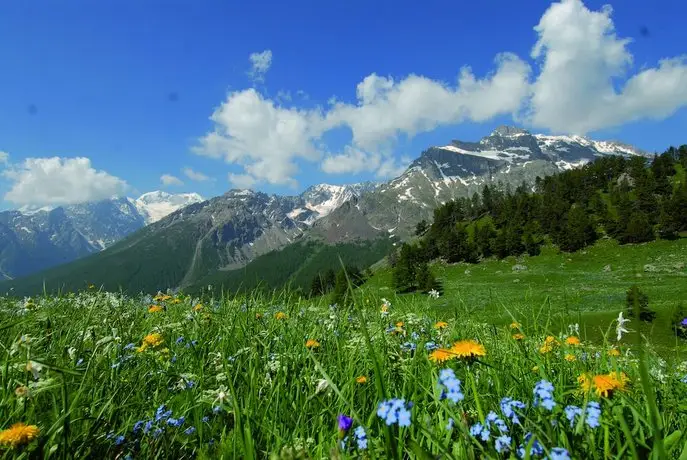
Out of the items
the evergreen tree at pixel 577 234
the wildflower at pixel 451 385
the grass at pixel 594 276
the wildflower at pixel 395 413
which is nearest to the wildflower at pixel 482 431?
the wildflower at pixel 451 385

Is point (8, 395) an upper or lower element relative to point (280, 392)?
upper

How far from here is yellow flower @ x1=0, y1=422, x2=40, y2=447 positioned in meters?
1.94

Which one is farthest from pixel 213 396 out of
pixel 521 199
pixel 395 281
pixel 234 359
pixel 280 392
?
pixel 521 199

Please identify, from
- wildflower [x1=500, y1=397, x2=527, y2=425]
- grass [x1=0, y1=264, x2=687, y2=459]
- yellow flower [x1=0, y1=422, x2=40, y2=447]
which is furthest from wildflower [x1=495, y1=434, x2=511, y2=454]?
yellow flower [x1=0, y1=422, x2=40, y2=447]

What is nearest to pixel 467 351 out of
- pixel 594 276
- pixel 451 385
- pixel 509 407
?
pixel 509 407

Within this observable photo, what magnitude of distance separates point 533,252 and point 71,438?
393 feet

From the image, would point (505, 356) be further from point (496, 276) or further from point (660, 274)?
point (496, 276)

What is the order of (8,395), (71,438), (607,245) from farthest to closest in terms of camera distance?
(607,245) < (8,395) < (71,438)

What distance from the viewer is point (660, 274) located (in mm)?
78062

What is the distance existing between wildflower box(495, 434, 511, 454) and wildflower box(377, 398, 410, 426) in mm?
506

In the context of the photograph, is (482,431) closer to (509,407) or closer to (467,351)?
(509,407)

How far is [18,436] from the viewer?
197cm

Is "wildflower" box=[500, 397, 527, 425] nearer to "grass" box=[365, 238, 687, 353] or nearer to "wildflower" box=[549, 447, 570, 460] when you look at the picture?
"wildflower" box=[549, 447, 570, 460]

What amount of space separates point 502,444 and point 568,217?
125 meters
